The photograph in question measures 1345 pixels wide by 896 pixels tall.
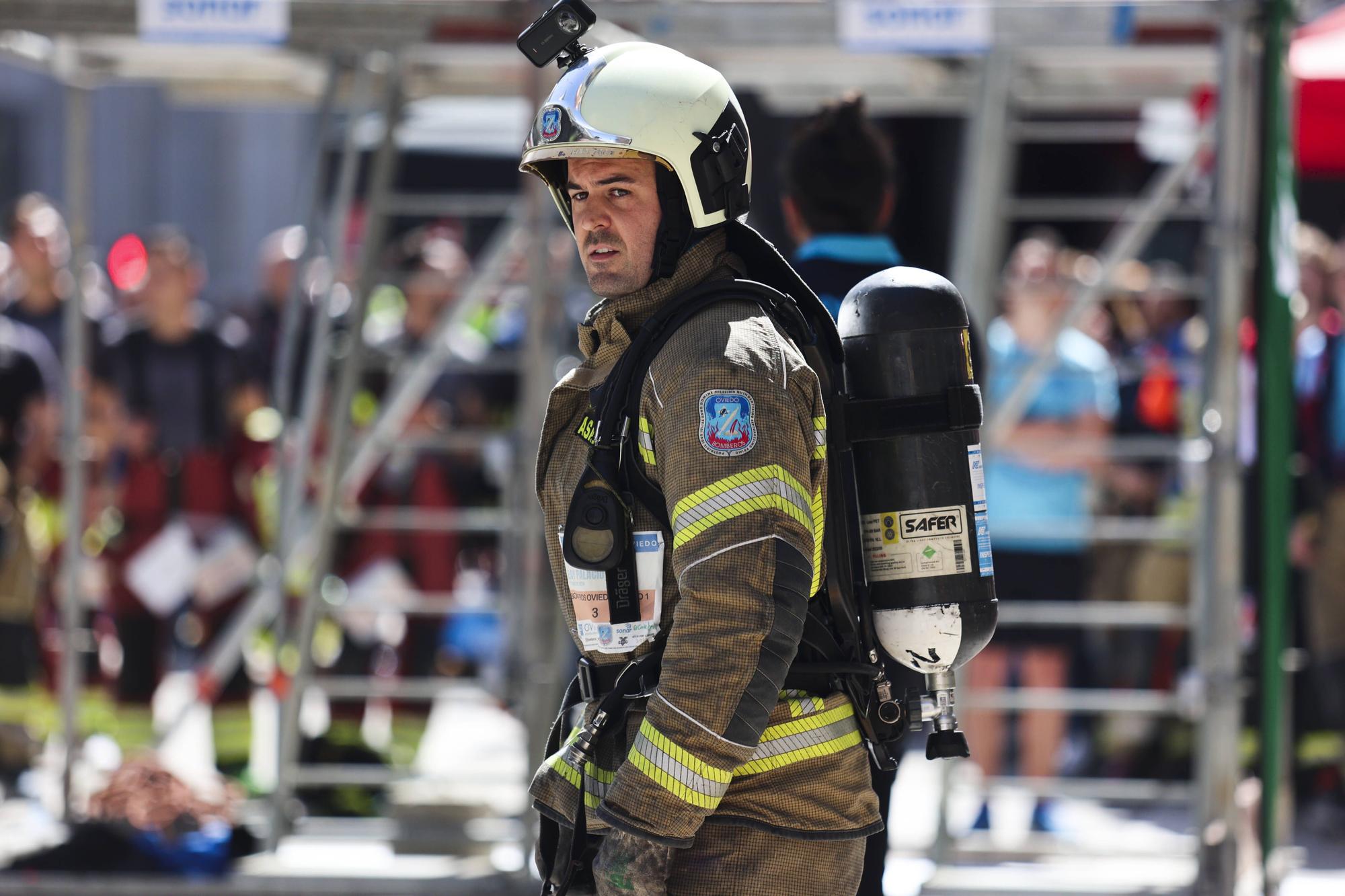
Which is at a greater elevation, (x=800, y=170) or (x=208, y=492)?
(x=800, y=170)

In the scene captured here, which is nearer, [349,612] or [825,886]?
[825,886]

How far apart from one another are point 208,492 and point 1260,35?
4.33 meters

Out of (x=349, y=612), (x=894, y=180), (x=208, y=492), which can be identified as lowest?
(x=349, y=612)

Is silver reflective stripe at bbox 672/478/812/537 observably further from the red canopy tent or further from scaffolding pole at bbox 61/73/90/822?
the red canopy tent

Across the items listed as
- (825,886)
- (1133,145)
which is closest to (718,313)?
(825,886)

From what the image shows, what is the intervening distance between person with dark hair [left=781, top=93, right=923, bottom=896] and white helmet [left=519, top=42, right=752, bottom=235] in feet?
3.54

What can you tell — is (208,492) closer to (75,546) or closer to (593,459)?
(75,546)

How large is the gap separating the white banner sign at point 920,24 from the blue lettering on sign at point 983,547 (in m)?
2.35

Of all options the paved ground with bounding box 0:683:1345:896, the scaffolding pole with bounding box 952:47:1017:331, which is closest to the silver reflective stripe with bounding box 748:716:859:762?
the paved ground with bounding box 0:683:1345:896

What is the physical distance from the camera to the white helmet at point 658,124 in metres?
2.68

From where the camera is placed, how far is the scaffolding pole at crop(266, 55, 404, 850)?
5676mm

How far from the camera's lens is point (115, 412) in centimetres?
746

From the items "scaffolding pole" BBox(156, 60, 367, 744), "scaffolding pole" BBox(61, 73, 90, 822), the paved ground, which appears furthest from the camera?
"scaffolding pole" BBox(61, 73, 90, 822)

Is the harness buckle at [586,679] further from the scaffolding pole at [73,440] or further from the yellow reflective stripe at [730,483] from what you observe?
the scaffolding pole at [73,440]
